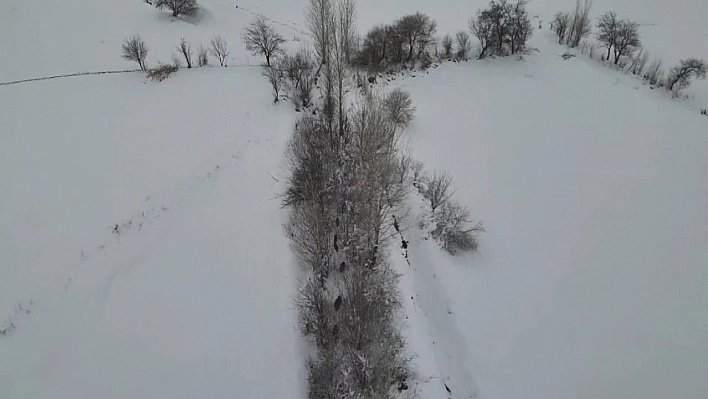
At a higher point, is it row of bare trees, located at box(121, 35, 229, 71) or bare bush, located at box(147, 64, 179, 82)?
row of bare trees, located at box(121, 35, 229, 71)

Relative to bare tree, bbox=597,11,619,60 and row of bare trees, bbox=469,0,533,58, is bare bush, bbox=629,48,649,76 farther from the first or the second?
row of bare trees, bbox=469,0,533,58

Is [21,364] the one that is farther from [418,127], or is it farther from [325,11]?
[418,127]

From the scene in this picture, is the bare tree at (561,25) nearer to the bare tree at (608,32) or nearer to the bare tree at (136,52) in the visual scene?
the bare tree at (608,32)

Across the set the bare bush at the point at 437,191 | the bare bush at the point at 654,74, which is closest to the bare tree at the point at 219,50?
the bare bush at the point at 437,191

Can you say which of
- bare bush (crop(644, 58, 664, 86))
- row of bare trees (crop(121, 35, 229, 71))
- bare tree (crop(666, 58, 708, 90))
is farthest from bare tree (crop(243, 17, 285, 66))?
bare tree (crop(666, 58, 708, 90))

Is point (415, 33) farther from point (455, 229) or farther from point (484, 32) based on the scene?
point (455, 229)

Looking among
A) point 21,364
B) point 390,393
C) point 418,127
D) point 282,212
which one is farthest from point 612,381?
point 21,364

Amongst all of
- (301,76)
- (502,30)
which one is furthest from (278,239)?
(502,30)
